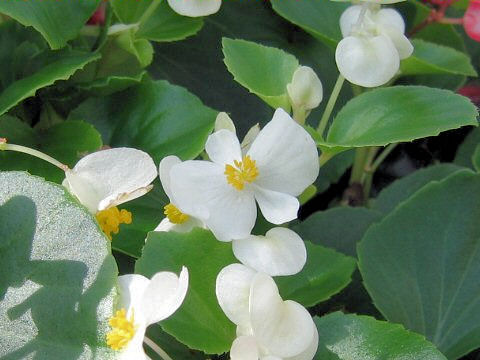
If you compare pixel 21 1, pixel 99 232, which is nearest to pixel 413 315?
pixel 99 232

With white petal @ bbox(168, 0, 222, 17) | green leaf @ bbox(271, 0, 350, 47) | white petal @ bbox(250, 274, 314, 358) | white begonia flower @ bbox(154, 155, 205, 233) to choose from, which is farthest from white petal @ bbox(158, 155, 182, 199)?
green leaf @ bbox(271, 0, 350, 47)

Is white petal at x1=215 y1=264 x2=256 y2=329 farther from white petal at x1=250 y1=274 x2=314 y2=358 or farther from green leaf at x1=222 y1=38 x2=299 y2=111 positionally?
green leaf at x1=222 y1=38 x2=299 y2=111

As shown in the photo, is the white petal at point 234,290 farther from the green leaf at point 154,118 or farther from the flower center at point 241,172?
the green leaf at point 154,118

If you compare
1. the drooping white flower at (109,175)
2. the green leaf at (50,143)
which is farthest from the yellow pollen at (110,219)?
the green leaf at (50,143)

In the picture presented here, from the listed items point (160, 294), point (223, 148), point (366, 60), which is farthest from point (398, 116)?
point (160, 294)

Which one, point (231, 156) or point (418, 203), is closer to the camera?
point (231, 156)

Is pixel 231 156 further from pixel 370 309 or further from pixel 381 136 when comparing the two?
pixel 370 309
